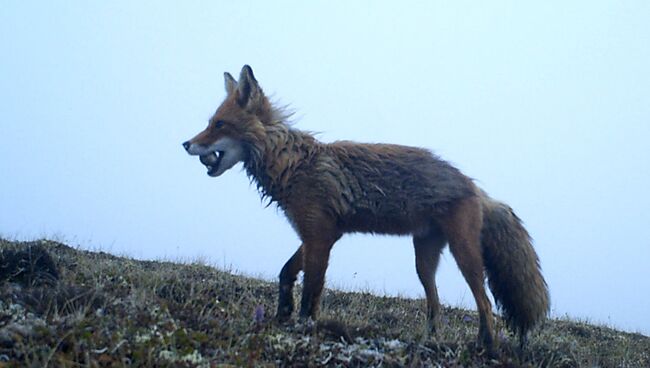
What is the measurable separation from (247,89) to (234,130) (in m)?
0.49

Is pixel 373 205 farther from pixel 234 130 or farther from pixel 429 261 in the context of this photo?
pixel 234 130

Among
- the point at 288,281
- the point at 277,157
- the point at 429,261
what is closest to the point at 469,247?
the point at 429,261

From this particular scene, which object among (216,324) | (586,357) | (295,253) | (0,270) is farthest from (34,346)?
(586,357)

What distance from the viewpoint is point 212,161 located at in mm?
7707

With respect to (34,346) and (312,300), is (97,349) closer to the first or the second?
(34,346)

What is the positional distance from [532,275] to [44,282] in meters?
4.78

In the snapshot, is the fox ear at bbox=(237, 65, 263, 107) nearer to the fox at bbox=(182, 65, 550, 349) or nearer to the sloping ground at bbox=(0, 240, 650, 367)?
the fox at bbox=(182, 65, 550, 349)

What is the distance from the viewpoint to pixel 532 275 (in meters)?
7.27

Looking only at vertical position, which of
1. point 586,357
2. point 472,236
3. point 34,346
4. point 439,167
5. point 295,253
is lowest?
point 34,346

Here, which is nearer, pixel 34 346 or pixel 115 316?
pixel 34 346

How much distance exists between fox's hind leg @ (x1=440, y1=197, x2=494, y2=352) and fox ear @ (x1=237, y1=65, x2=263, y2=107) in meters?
2.48

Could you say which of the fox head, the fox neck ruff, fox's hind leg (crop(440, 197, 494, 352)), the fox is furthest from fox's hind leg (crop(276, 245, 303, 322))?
fox's hind leg (crop(440, 197, 494, 352))

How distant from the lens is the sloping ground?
402 cm

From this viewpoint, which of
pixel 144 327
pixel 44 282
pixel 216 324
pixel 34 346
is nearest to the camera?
pixel 34 346
